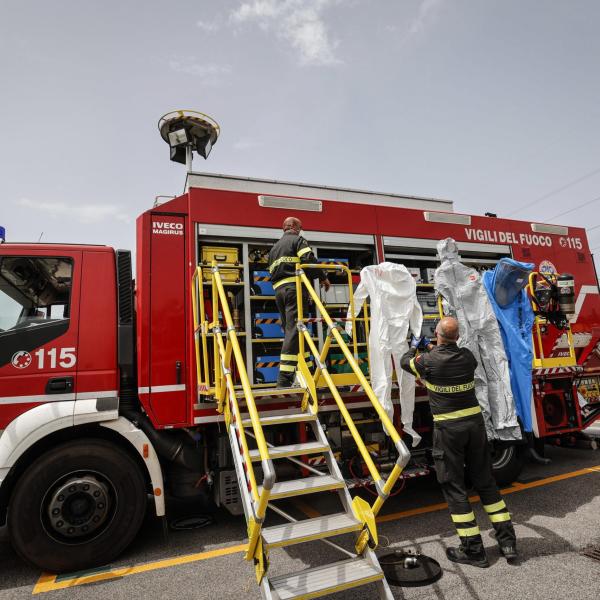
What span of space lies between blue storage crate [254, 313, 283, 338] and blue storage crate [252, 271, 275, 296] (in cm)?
25

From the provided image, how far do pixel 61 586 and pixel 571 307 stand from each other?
6.00 m

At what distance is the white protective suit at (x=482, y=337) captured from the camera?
4605mm

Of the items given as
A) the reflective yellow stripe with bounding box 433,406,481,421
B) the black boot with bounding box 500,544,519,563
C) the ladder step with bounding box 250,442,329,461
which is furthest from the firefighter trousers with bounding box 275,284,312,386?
the black boot with bounding box 500,544,519,563

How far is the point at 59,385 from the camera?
392 centimetres

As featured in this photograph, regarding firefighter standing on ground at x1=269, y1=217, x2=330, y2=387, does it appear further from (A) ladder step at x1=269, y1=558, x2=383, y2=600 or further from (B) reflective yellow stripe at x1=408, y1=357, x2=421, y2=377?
(A) ladder step at x1=269, y1=558, x2=383, y2=600

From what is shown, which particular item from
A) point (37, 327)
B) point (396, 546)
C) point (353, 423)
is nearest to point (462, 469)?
point (396, 546)

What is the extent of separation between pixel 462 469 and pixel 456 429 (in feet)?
1.18

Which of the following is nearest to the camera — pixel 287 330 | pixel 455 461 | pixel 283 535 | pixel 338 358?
pixel 283 535

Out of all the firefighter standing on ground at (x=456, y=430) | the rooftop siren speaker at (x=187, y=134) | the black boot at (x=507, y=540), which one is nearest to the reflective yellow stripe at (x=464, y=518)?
the firefighter standing on ground at (x=456, y=430)

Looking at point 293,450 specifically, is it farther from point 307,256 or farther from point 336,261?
point 336,261

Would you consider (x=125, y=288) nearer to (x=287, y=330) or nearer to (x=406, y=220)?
(x=287, y=330)

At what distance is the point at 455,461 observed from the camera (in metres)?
3.78

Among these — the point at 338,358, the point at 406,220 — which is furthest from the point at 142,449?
the point at 406,220

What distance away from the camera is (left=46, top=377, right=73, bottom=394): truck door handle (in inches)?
153
